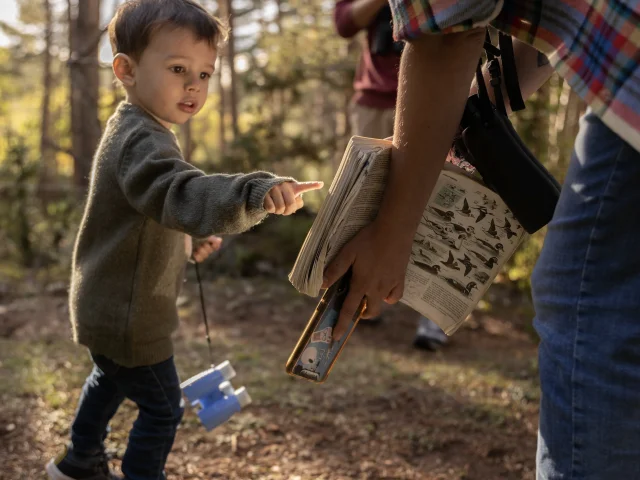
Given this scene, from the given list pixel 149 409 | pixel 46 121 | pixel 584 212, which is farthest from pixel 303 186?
pixel 46 121

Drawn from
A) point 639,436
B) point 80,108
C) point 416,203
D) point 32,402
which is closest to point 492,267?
point 416,203

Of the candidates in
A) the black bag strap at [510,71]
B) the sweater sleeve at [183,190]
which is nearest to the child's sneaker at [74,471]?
the sweater sleeve at [183,190]

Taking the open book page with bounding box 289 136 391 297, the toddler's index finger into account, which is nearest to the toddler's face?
the toddler's index finger

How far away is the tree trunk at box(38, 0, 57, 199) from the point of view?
8727 mm

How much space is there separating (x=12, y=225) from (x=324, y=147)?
2.90 meters

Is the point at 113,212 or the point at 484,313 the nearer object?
the point at 113,212

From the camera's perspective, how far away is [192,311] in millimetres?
5105

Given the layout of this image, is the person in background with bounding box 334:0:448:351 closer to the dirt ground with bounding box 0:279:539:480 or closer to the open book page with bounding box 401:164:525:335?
the dirt ground with bounding box 0:279:539:480

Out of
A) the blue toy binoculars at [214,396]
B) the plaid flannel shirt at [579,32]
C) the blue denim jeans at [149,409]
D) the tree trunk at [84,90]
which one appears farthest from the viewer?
the tree trunk at [84,90]

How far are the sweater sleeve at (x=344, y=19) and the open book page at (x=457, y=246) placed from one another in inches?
89.8

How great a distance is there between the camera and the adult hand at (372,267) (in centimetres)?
137

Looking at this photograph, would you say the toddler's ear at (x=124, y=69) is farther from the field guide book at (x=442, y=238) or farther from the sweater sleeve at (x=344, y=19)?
the sweater sleeve at (x=344, y=19)

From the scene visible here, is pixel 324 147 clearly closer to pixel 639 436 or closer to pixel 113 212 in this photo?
pixel 113 212

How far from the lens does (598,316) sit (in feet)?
3.64
